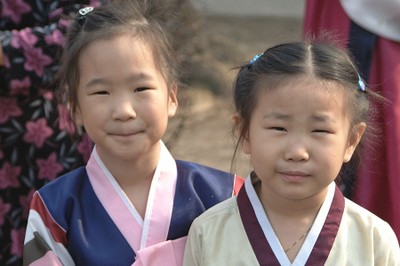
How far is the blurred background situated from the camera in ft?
18.6

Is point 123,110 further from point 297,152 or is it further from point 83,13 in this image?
point 297,152

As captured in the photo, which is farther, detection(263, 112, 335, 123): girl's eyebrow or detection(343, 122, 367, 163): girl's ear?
detection(343, 122, 367, 163): girl's ear

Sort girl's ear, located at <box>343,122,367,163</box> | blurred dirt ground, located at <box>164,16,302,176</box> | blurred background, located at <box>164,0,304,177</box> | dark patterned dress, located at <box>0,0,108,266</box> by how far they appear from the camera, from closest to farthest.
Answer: girl's ear, located at <box>343,122,367,163</box> → dark patterned dress, located at <box>0,0,108,266</box> → blurred background, located at <box>164,0,304,177</box> → blurred dirt ground, located at <box>164,16,302,176</box>

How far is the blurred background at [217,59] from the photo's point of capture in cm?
567

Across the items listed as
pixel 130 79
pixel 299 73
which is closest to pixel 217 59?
pixel 130 79

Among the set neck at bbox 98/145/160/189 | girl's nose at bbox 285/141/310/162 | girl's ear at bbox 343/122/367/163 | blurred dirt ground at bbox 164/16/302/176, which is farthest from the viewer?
blurred dirt ground at bbox 164/16/302/176

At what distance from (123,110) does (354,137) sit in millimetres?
627

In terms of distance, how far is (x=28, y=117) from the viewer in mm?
2994

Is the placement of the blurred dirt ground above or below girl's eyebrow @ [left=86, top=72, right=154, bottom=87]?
below

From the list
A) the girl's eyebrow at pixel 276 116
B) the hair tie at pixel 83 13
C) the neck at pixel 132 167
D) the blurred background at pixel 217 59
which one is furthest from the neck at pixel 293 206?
the blurred background at pixel 217 59

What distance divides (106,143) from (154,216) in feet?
0.85

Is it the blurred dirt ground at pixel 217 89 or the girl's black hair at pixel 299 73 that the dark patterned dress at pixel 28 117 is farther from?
the blurred dirt ground at pixel 217 89

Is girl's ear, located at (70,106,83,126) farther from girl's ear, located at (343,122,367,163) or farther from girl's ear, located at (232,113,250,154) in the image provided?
girl's ear, located at (343,122,367,163)

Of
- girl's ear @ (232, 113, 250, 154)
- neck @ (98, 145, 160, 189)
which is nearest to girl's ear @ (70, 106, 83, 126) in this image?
neck @ (98, 145, 160, 189)
